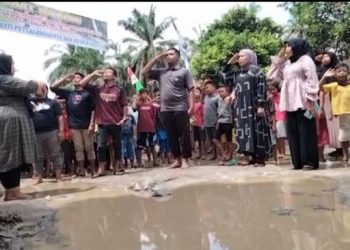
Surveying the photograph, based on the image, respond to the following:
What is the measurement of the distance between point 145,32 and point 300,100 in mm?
26304

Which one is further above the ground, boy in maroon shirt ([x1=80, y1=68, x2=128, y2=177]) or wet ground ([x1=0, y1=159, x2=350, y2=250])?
boy in maroon shirt ([x1=80, y1=68, x2=128, y2=177])

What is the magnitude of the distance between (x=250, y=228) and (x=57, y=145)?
12.3ft

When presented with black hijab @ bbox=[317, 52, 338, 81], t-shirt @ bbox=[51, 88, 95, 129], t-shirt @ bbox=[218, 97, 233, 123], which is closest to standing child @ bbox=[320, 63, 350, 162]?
black hijab @ bbox=[317, 52, 338, 81]

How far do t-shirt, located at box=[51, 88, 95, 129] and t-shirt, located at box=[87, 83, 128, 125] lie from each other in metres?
0.10

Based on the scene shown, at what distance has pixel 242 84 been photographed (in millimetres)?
6082

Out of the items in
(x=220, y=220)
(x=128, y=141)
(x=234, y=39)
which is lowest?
(x=220, y=220)

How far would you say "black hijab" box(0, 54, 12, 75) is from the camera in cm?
457

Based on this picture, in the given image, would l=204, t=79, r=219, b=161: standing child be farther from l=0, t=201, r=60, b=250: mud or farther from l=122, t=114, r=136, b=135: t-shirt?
l=0, t=201, r=60, b=250: mud

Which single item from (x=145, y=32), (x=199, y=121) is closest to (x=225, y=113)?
(x=199, y=121)

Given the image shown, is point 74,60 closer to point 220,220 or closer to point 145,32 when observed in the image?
point 145,32

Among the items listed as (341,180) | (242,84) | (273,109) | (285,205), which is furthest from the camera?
(273,109)

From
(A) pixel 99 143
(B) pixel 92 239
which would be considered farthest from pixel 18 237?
(A) pixel 99 143

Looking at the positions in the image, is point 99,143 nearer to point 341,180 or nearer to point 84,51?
point 341,180

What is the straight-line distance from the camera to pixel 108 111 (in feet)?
20.4
